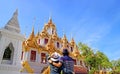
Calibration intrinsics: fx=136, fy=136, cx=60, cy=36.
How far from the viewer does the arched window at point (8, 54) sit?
9841 mm

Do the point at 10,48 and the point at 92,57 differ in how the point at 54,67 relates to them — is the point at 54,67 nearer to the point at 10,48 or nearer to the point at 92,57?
the point at 10,48

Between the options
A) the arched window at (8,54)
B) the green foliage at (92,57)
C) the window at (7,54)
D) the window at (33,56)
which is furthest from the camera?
the green foliage at (92,57)

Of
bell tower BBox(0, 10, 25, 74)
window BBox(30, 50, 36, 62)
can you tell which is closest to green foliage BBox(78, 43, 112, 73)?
window BBox(30, 50, 36, 62)

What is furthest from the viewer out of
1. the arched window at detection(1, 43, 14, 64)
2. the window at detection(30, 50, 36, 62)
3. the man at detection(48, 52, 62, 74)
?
the window at detection(30, 50, 36, 62)

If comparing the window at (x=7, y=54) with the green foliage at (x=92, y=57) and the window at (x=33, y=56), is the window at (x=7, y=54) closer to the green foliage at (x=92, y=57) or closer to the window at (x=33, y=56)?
the window at (x=33, y=56)

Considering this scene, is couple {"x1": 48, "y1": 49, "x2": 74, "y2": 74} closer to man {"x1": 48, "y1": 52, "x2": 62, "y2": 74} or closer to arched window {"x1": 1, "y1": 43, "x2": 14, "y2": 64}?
man {"x1": 48, "y1": 52, "x2": 62, "y2": 74}

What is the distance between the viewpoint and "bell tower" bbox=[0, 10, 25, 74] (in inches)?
371

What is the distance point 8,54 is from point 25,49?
807cm

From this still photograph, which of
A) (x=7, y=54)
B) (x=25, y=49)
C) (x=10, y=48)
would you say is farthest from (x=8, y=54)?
(x=25, y=49)

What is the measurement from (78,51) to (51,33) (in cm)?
617

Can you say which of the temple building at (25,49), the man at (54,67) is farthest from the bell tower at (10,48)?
the man at (54,67)

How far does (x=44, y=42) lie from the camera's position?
2280 centimetres

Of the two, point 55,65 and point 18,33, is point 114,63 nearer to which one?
point 18,33

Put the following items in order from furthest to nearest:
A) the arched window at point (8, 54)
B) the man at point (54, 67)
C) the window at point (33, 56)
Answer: the window at point (33, 56) < the arched window at point (8, 54) < the man at point (54, 67)
